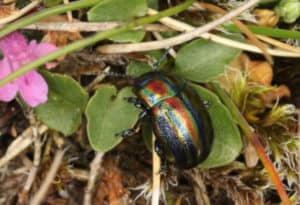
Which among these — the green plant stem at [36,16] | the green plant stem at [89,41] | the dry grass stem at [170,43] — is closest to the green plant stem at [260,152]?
the dry grass stem at [170,43]

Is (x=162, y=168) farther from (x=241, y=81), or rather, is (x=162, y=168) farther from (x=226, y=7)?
(x=226, y=7)

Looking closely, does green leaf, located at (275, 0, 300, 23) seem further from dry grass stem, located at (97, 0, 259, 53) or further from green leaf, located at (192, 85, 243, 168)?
green leaf, located at (192, 85, 243, 168)

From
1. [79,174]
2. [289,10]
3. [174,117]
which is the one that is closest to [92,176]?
[79,174]

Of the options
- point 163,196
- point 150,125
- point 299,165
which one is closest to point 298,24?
point 299,165

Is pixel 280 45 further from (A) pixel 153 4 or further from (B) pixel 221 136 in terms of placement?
(A) pixel 153 4

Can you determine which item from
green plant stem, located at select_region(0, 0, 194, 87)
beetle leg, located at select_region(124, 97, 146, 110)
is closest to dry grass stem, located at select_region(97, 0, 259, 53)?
green plant stem, located at select_region(0, 0, 194, 87)

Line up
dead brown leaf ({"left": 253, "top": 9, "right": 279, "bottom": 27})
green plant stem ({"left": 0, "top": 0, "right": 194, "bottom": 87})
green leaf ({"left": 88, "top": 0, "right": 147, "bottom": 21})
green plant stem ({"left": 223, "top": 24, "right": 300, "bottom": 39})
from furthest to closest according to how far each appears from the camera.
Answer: dead brown leaf ({"left": 253, "top": 9, "right": 279, "bottom": 27}) → green plant stem ({"left": 223, "top": 24, "right": 300, "bottom": 39}) → green leaf ({"left": 88, "top": 0, "right": 147, "bottom": 21}) → green plant stem ({"left": 0, "top": 0, "right": 194, "bottom": 87})
